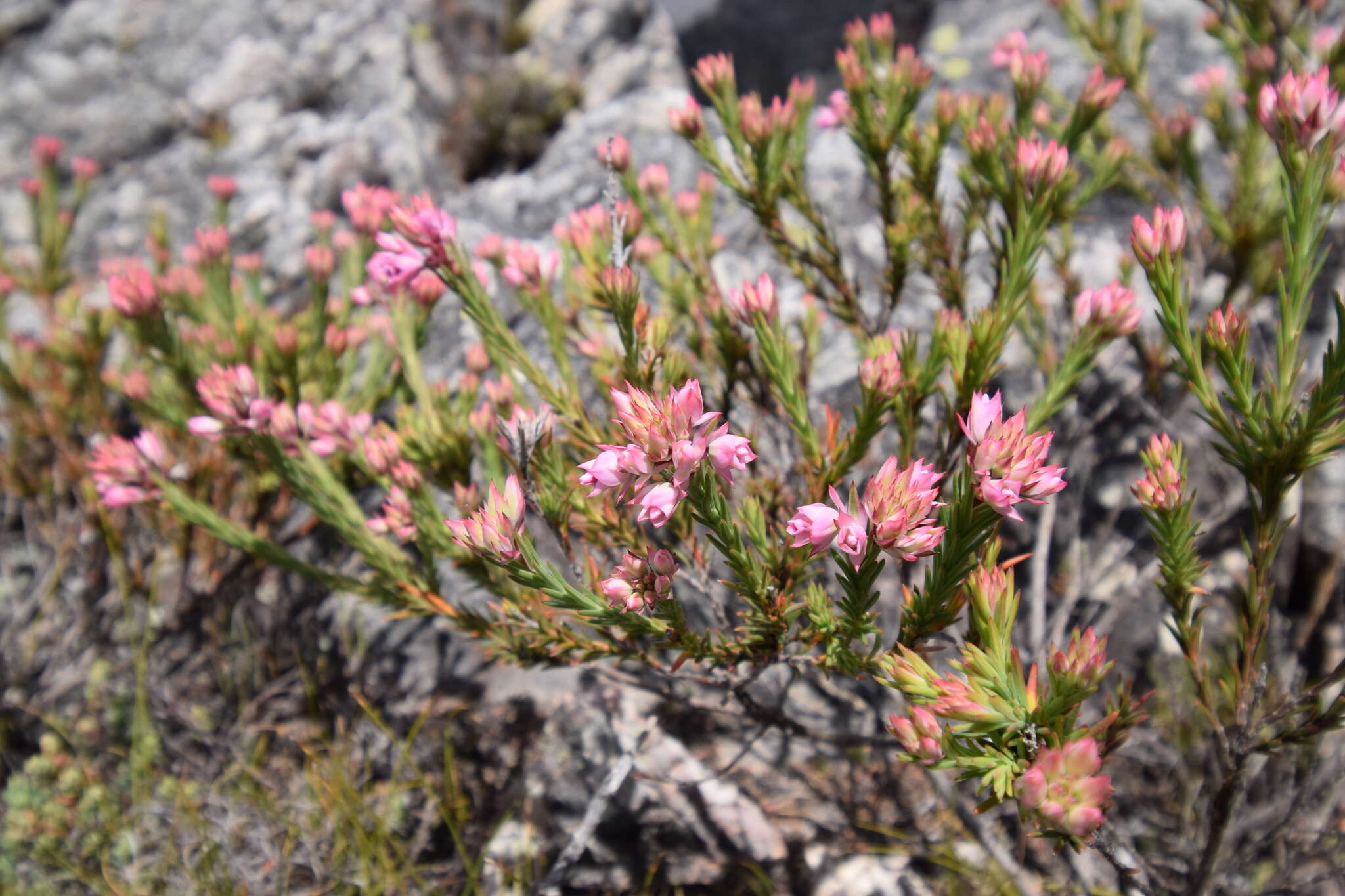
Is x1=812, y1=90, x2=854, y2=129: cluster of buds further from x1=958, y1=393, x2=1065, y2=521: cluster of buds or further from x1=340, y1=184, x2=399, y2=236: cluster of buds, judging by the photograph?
x1=340, y1=184, x2=399, y2=236: cluster of buds

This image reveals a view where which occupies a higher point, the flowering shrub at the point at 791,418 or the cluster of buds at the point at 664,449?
the cluster of buds at the point at 664,449

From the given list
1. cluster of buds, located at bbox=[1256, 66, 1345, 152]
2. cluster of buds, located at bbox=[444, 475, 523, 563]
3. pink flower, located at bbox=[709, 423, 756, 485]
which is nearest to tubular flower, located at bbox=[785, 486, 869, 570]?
pink flower, located at bbox=[709, 423, 756, 485]

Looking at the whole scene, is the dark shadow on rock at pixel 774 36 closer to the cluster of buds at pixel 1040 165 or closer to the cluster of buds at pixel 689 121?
the cluster of buds at pixel 689 121

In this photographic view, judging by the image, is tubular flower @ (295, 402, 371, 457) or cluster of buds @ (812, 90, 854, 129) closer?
tubular flower @ (295, 402, 371, 457)

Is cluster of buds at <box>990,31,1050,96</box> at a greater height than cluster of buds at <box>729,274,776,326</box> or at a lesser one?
greater

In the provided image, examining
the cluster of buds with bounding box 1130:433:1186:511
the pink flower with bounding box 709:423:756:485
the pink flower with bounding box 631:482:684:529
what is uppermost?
the pink flower with bounding box 709:423:756:485

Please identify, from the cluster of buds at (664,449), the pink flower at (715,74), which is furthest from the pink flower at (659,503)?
the pink flower at (715,74)

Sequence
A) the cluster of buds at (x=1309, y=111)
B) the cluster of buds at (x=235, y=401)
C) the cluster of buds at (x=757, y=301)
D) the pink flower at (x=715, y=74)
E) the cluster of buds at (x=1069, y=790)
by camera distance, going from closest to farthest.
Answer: the cluster of buds at (x=1069, y=790)
the cluster of buds at (x=1309, y=111)
the cluster of buds at (x=757, y=301)
the cluster of buds at (x=235, y=401)
the pink flower at (x=715, y=74)

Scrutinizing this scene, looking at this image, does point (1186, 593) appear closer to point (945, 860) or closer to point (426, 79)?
point (945, 860)
